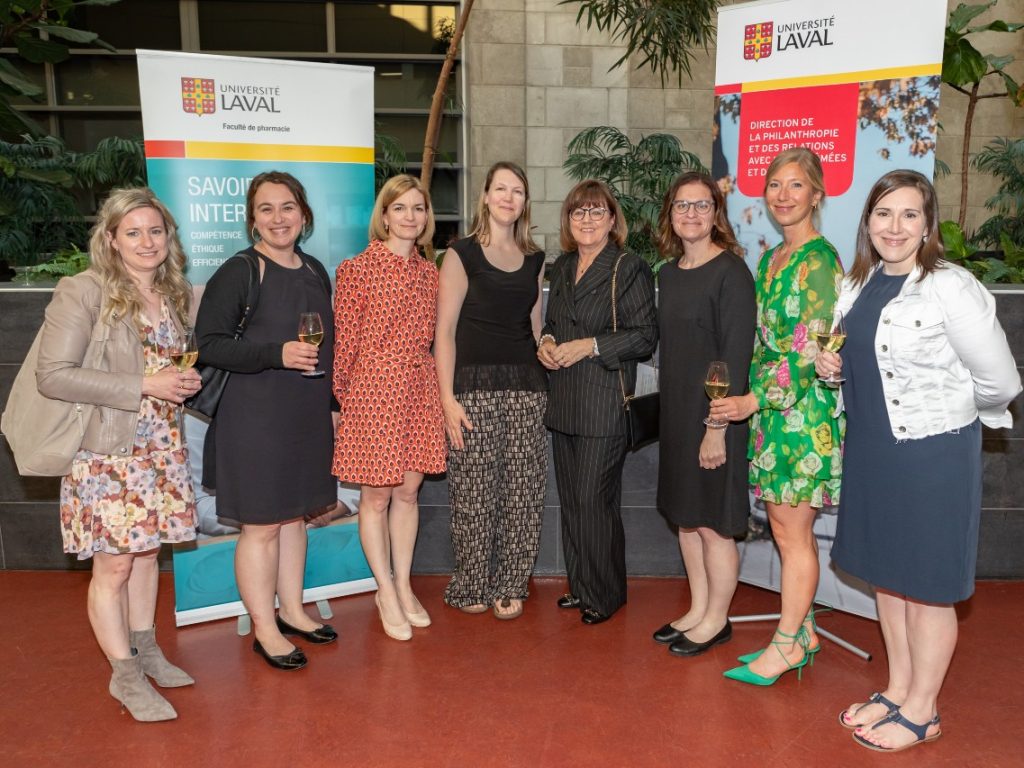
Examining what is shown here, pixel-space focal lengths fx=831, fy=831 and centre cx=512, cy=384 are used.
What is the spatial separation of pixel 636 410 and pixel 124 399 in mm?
1874

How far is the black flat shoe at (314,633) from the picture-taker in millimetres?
Result: 3422

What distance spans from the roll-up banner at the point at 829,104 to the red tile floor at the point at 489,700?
561 mm

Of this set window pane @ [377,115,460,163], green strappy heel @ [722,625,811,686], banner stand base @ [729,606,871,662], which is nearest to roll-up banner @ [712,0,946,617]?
banner stand base @ [729,606,871,662]

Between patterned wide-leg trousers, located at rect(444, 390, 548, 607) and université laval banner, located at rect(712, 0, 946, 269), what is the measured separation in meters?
1.23

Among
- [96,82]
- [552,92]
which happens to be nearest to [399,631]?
[552,92]

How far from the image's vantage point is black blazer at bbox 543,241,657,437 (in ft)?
10.8

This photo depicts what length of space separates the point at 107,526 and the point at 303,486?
720mm

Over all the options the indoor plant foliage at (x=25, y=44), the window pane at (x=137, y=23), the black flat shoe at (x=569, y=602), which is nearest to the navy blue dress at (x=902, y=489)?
the black flat shoe at (x=569, y=602)

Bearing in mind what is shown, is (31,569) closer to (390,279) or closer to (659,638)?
(390,279)

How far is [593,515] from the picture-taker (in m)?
3.47

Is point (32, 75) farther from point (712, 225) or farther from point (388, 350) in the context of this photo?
point (712, 225)

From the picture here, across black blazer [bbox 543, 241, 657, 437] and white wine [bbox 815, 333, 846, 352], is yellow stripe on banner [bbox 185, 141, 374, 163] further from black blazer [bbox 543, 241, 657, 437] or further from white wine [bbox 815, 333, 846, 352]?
white wine [bbox 815, 333, 846, 352]

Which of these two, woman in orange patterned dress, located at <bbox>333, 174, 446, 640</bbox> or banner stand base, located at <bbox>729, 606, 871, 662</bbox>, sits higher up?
woman in orange patterned dress, located at <bbox>333, 174, 446, 640</bbox>

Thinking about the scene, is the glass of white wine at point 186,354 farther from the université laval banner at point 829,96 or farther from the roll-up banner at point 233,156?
the université laval banner at point 829,96
